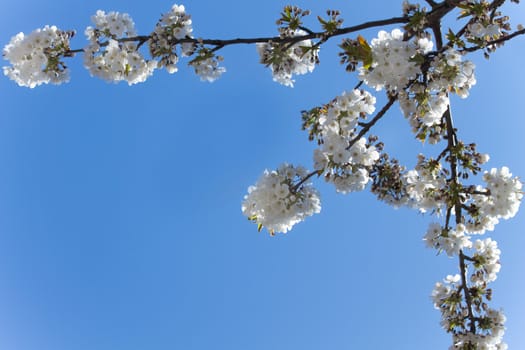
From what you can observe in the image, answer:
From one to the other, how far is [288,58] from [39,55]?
320cm

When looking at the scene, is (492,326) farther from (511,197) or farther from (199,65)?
(199,65)

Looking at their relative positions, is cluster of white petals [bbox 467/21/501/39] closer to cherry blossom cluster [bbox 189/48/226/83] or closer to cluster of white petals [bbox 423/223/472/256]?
cluster of white petals [bbox 423/223/472/256]

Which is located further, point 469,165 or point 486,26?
point 469,165

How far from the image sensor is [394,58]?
16.6 ft

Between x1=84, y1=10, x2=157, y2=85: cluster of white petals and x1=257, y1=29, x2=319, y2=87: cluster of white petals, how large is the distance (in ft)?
5.58

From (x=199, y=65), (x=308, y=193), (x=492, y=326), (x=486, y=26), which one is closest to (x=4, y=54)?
(x=199, y=65)

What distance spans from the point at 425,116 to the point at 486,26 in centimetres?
115

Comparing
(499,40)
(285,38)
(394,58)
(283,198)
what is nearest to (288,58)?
(285,38)

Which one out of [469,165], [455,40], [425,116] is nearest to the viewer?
[455,40]

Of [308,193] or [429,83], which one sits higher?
[429,83]

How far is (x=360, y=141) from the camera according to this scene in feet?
18.7

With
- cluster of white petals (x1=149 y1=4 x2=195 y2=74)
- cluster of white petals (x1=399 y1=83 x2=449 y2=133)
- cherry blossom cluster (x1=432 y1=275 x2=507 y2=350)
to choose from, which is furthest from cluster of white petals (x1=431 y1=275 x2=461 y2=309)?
cluster of white petals (x1=149 y1=4 x2=195 y2=74)

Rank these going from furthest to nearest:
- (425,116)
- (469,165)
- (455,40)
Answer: (469,165)
(425,116)
(455,40)

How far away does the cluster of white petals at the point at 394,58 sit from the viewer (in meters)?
5.09
